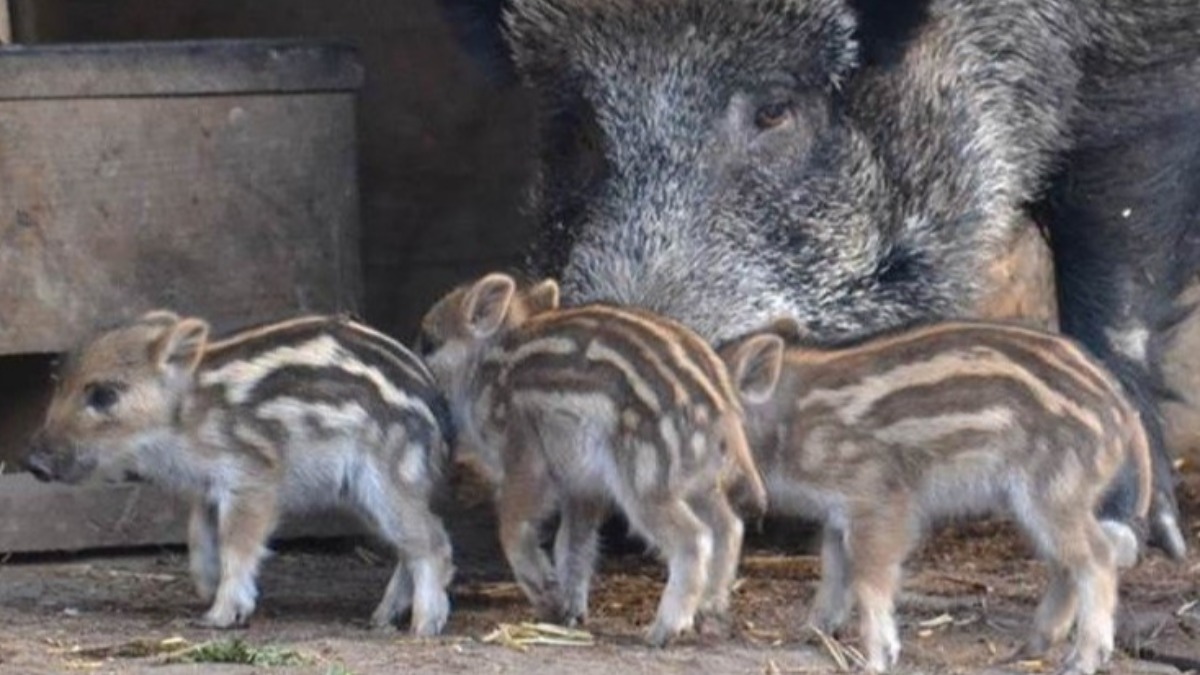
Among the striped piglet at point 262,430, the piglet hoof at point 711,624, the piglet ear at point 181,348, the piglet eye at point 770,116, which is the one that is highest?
the piglet eye at point 770,116

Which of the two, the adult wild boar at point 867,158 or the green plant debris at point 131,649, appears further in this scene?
the adult wild boar at point 867,158

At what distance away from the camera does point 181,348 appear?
6043mm

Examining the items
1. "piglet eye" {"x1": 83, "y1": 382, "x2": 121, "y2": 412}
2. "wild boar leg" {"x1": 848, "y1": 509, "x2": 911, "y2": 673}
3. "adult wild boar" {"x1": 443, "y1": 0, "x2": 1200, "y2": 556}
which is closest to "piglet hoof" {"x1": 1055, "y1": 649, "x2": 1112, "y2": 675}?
"wild boar leg" {"x1": 848, "y1": 509, "x2": 911, "y2": 673}

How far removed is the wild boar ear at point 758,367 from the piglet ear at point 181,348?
97 cm

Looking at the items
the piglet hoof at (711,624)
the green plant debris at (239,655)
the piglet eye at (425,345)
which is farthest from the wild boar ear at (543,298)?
the green plant debris at (239,655)

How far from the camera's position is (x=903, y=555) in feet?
18.8

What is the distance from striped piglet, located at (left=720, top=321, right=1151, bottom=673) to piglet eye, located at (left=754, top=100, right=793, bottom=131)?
1.18 meters

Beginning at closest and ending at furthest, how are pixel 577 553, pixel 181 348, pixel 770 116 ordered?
pixel 181 348 → pixel 577 553 → pixel 770 116

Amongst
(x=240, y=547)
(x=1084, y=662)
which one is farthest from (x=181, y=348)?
(x=1084, y=662)

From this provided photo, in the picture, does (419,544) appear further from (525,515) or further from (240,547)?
(240,547)

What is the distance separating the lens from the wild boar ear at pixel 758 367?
19.1ft

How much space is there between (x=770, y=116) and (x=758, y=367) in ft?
3.90

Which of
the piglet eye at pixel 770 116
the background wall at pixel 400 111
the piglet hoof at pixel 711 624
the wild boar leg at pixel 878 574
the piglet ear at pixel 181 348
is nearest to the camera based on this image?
the wild boar leg at pixel 878 574

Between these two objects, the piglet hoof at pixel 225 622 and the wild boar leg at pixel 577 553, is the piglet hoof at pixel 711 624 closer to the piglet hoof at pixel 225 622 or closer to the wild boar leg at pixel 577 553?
the wild boar leg at pixel 577 553
